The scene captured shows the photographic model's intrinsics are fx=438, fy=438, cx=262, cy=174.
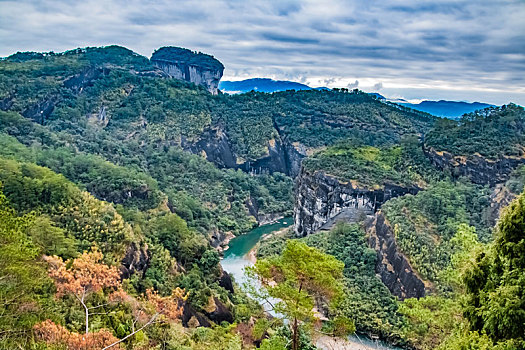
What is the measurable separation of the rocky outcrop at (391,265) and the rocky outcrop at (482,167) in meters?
9.32

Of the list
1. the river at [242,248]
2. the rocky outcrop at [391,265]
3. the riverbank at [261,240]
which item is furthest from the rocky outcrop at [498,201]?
the riverbank at [261,240]

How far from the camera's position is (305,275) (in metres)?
11.5

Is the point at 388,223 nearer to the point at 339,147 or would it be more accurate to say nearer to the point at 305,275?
the point at 339,147

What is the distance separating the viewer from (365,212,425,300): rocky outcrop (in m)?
24.8

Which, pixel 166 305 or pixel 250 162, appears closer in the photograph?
pixel 166 305

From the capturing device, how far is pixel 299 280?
11594 mm

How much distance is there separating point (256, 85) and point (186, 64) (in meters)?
48.6

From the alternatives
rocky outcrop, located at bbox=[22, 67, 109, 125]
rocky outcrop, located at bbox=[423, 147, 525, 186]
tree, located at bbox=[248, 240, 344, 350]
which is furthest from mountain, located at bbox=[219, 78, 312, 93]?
tree, located at bbox=[248, 240, 344, 350]

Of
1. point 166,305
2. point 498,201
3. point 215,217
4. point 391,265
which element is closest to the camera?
point 166,305

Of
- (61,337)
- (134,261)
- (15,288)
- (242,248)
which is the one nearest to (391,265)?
(134,261)

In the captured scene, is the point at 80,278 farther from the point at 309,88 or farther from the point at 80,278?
the point at 309,88

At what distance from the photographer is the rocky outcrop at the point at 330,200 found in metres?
37.2

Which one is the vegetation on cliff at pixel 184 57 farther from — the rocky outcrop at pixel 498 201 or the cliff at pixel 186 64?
the rocky outcrop at pixel 498 201

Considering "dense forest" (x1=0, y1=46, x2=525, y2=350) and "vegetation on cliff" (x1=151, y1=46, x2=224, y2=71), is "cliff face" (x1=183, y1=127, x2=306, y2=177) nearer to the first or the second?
"dense forest" (x1=0, y1=46, x2=525, y2=350)
